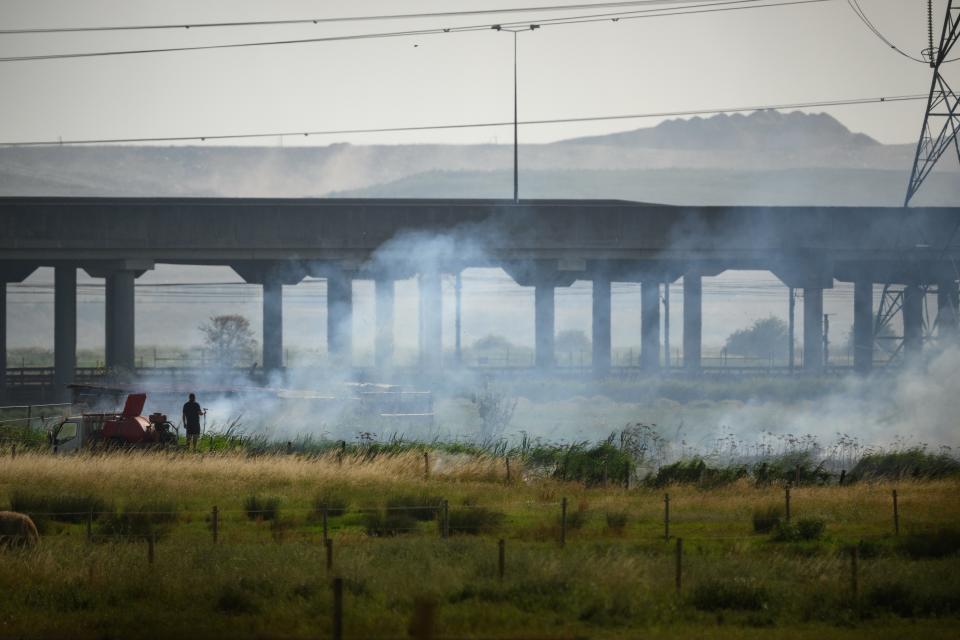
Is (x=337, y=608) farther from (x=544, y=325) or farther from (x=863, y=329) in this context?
(x=863, y=329)

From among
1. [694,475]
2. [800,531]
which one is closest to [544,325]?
[694,475]

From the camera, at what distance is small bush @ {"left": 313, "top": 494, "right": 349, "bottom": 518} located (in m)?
26.6

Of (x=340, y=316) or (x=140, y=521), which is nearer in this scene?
(x=140, y=521)

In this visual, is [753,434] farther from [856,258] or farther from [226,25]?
[226,25]

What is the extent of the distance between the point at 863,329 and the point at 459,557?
5584cm

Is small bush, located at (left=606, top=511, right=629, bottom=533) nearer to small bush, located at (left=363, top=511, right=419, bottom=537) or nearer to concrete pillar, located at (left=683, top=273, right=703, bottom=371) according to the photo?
small bush, located at (left=363, top=511, right=419, bottom=537)

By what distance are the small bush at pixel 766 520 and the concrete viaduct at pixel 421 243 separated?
119ft

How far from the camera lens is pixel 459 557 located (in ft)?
69.1

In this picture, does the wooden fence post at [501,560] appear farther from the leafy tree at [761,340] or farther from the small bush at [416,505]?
the leafy tree at [761,340]

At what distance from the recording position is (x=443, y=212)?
6200 cm

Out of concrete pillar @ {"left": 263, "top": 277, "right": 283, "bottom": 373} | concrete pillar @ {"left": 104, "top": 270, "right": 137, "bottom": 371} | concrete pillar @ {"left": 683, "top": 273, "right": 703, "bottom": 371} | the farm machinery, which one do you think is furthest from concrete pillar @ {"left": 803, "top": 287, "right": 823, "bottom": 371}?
the farm machinery

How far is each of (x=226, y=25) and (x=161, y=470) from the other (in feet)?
50.9

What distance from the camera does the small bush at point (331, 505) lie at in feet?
87.3

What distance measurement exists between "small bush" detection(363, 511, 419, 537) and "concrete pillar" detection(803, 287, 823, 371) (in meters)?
47.4
